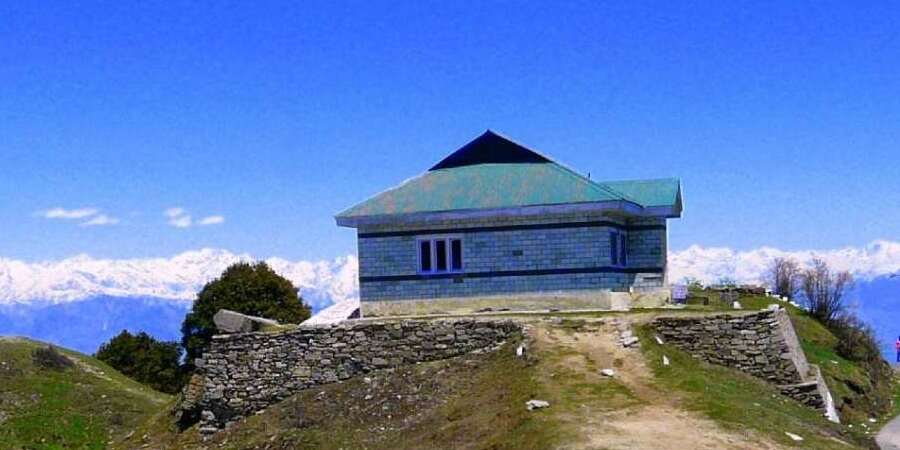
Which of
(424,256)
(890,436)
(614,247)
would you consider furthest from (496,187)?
(890,436)

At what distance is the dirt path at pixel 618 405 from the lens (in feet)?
61.7

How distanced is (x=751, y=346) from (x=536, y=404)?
24.8 feet

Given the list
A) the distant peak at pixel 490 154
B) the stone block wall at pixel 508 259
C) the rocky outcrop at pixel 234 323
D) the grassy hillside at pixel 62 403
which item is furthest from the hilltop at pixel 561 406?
the distant peak at pixel 490 154

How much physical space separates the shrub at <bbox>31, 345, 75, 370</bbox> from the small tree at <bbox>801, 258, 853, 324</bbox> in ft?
104

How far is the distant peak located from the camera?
37.0 m

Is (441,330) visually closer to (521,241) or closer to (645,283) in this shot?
(521,241)

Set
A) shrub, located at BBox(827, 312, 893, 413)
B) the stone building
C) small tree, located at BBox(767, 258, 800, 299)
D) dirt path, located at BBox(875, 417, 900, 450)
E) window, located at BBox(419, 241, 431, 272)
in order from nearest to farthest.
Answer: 1. dirt path, located at BBox(875, 417, 900, 450)
2. the stone building
3. window, located at BBox(419, 241, 431, 272)
4. shrub, located at BBox(827, 312, 893, 413)
5. small tree, located at BBox(767, 258, 800, 299)

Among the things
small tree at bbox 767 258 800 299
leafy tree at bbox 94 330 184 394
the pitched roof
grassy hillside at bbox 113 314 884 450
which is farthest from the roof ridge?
leafy tree at bbox 94 330 184 394

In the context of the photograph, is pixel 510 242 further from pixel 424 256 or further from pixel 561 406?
pixel 561 406

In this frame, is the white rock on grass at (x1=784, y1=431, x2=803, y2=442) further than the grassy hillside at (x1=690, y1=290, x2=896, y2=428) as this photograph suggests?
No

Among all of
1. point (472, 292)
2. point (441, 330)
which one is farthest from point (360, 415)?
point (472, 292)

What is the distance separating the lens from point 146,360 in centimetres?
6488

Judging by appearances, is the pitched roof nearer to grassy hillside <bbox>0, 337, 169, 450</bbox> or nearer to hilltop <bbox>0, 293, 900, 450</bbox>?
hilltop <bbox>0, 293, 900, 450</bbox>

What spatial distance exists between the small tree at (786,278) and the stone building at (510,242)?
21.6 metres
